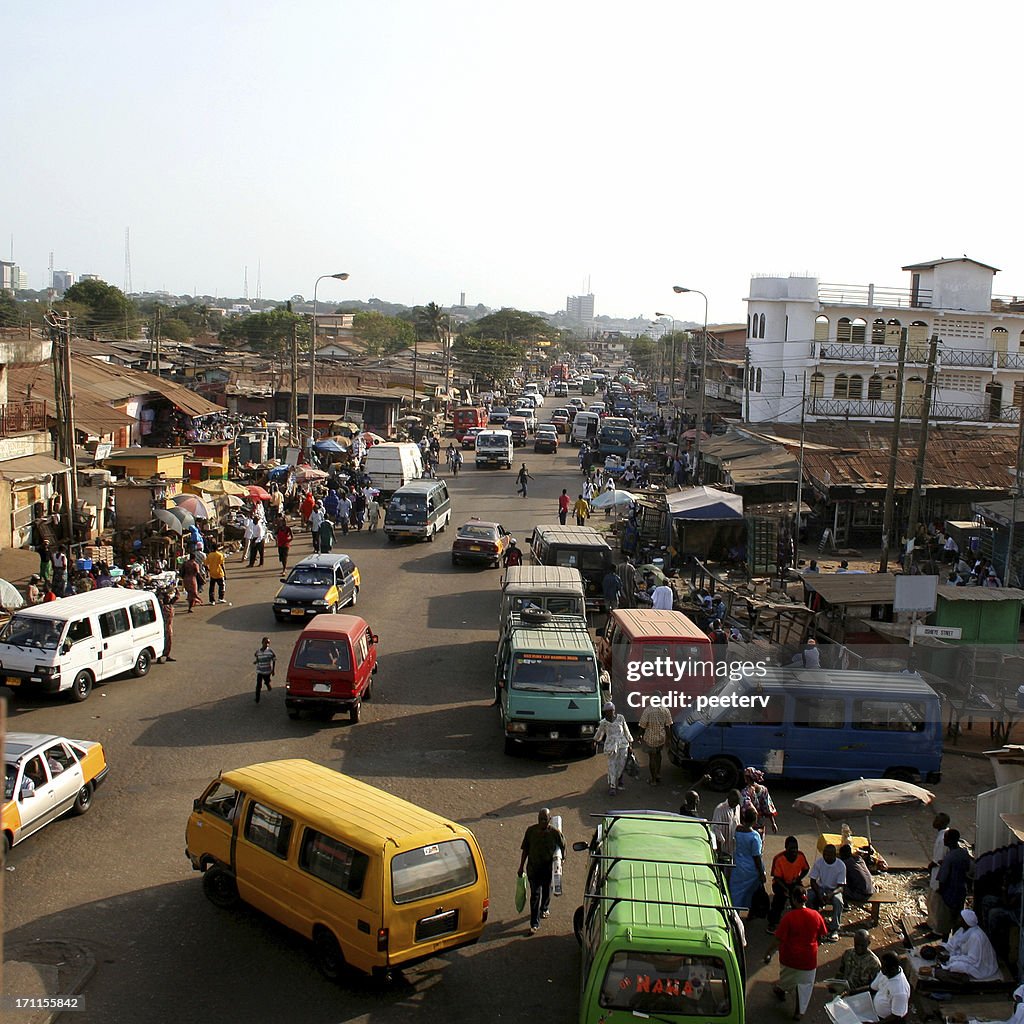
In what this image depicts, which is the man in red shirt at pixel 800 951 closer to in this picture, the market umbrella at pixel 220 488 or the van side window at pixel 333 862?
the van side window at pixel 333 862

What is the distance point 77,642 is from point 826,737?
1134cm

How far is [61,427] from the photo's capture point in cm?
2736

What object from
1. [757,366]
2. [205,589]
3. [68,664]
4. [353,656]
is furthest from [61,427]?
[757,366]

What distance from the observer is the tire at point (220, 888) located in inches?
417

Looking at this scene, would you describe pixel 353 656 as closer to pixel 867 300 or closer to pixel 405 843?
pixel 405 843

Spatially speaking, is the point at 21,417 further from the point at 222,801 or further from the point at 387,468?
the point at 222,801

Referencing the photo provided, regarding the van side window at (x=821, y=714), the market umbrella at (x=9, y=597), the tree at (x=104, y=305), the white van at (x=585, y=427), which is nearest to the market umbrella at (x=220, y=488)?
the market umbrella at (x=9, y=597)

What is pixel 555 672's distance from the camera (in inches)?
615

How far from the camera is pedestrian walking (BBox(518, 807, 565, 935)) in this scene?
34.2 ft

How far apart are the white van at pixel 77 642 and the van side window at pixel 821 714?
1088 centimetres

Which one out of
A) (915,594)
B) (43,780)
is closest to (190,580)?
(43,780)

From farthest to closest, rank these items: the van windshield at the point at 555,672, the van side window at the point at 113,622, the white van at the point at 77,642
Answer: the van side window at the point at 113,622
the white van at the point at 77,642
the van windshield at the point at 555,672

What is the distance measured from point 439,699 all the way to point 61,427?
1464cm

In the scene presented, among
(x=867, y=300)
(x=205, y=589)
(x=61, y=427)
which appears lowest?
(x=205, y=589)
